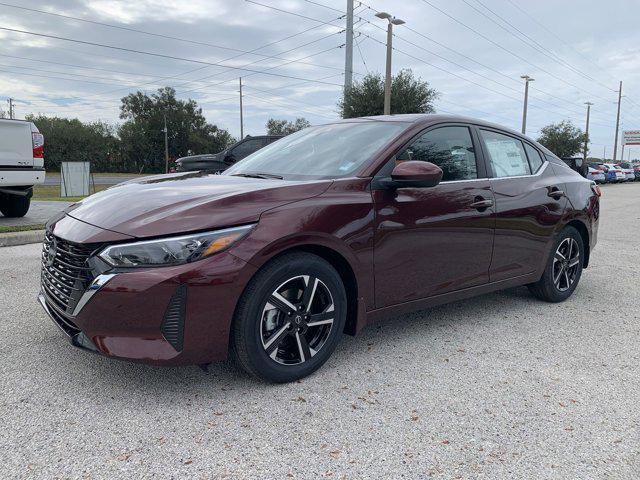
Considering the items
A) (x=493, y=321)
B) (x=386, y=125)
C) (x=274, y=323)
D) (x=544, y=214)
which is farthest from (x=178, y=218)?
(x=544, y=214)

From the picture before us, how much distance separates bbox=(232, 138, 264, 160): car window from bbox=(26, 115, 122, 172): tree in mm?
53709

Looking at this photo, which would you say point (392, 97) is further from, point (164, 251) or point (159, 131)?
point (159, 131)

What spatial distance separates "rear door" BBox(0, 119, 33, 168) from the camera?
850 centimetres

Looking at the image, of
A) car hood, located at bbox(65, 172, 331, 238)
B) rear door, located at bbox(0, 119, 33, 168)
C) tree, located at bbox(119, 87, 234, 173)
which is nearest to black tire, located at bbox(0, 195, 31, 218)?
rear door, located at bbox(0, 119, 33, 168)


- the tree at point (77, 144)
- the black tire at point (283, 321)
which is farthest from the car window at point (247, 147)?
the tree at point (77, 144)

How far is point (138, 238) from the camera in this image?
260 cm

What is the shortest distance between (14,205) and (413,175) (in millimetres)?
8976

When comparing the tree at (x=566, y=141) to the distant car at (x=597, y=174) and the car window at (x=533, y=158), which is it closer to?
the distant car at (x=597, y=174)

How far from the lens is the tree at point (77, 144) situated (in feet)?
202

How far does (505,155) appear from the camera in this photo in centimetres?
437

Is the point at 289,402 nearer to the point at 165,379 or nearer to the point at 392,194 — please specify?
the point at 165,379

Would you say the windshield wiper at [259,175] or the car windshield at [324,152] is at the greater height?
the car windshield at [324,152]

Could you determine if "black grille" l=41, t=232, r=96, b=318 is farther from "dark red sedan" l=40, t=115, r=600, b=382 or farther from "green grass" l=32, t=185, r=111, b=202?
"green grass" l=32, t=185, r=111, b=202

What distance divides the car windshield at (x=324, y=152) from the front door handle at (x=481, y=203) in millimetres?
762
